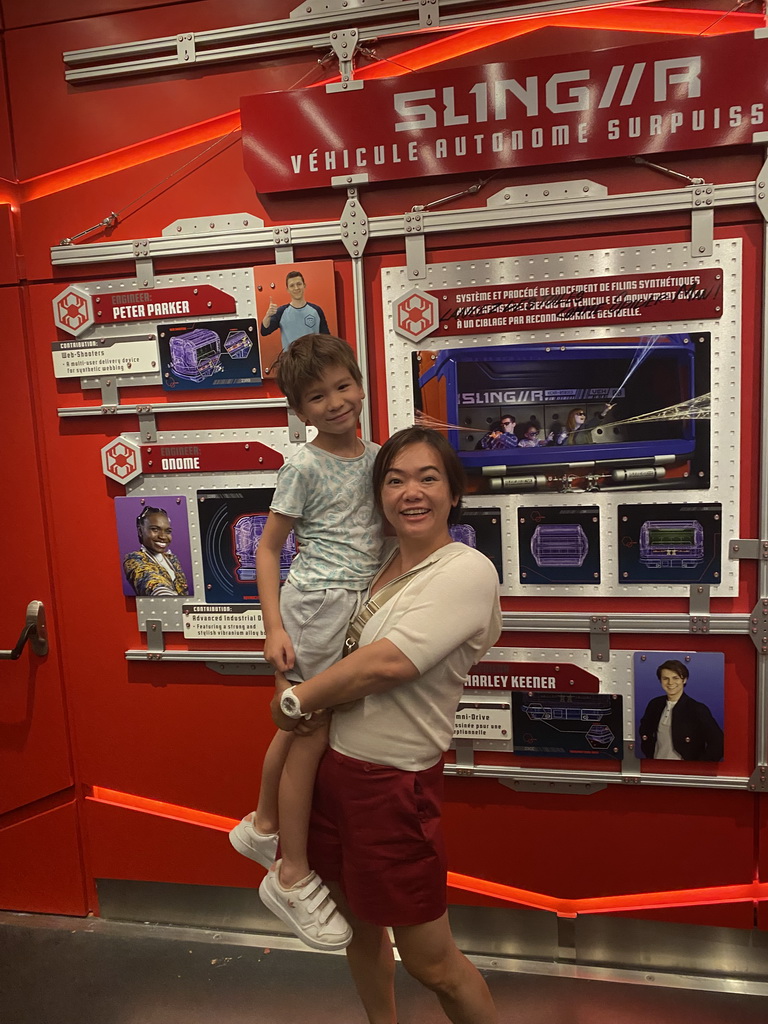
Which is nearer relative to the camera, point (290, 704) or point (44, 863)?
point (290, 704)

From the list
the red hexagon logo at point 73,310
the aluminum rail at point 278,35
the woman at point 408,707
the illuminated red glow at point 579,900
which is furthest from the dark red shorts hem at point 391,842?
the aluminum rail at point 278,35

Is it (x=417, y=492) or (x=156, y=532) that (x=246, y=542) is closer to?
(x=156, y=532)

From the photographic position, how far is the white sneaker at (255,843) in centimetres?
192

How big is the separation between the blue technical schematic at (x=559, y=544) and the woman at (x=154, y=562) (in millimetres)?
1264

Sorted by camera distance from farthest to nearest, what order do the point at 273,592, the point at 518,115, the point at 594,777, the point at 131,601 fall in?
the point at 131,601, the point at 594,777, the point at 518,115, the point at 273,592

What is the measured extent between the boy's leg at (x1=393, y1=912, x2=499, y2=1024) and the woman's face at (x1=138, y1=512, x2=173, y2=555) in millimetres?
1575

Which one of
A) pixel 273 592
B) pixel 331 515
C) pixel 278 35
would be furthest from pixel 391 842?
pixel 278 35

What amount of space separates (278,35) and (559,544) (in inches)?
75.5

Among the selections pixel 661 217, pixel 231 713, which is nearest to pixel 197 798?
pixel 231 713

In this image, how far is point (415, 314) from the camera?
246cm

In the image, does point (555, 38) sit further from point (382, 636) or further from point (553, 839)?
point (553, 839)

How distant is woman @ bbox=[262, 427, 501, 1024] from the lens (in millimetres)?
1630

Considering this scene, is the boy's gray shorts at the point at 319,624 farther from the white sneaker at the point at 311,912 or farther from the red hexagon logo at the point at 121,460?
the red hexagon logo at the point at 121,460

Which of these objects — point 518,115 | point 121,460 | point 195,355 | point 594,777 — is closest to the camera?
point 518,115
